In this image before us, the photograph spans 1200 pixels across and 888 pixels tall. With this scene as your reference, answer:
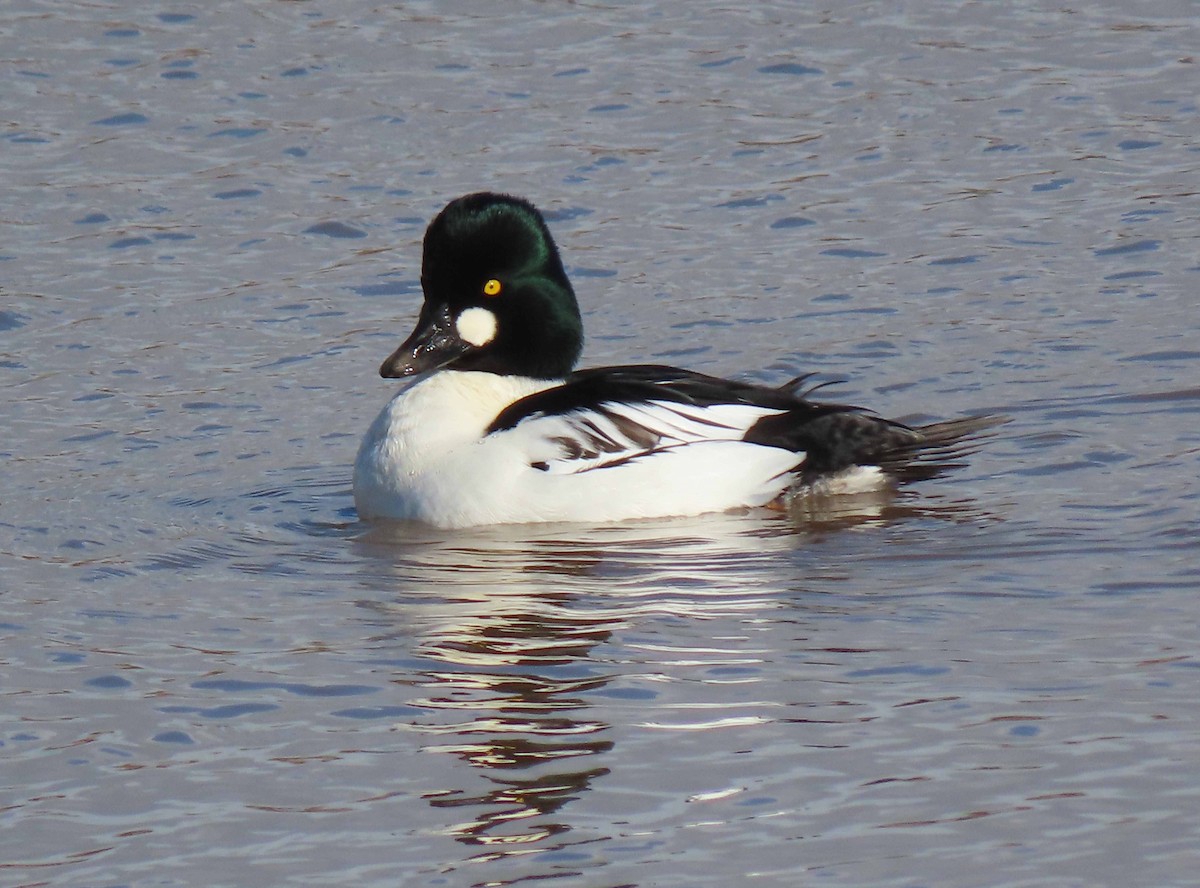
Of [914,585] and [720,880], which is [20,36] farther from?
[720,880]

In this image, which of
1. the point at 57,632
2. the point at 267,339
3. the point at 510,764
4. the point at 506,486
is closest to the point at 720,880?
the point at 510,764

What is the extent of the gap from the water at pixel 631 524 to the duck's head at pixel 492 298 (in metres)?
0.81

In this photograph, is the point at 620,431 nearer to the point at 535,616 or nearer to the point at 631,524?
the point at 631,524

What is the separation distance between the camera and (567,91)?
46.2 ft

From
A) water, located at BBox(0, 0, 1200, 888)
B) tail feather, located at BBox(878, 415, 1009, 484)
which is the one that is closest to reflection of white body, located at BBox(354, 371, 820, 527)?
water, located at BBox(0, 0, 1200, 888)

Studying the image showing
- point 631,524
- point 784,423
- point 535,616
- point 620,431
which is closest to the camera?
point 535,616

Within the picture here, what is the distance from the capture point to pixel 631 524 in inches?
333

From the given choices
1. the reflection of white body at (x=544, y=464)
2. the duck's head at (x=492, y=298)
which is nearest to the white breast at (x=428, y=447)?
the reflection of white body at (x=544, y=464)

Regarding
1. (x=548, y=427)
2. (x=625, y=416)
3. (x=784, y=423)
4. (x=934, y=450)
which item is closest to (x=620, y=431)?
(x=625, y=416)

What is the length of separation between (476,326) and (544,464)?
2.54 ft

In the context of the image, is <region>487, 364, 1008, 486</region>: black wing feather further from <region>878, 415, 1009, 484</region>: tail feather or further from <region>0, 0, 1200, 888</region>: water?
<region>0, 0, 1200, 888</region>: water

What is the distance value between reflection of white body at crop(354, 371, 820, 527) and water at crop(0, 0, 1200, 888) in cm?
16

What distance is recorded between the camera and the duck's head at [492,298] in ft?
28.5

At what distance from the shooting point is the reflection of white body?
27.7ft
